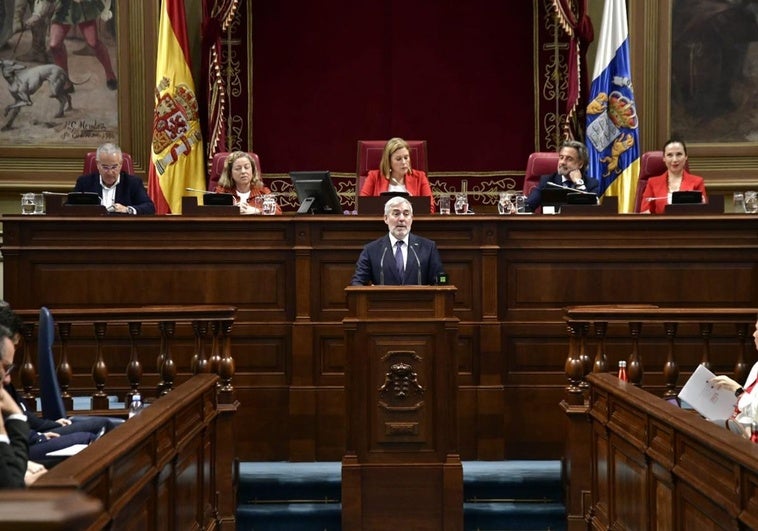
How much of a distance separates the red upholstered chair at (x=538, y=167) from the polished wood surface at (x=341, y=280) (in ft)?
5.61

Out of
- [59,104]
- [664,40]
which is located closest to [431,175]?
[664,40]

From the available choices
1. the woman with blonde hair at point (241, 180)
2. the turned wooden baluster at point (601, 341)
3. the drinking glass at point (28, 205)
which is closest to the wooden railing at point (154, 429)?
the drinking glass at point (28, 205)

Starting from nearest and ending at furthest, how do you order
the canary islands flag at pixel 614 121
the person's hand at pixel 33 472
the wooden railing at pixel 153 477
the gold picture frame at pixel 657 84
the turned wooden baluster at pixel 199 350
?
the wooden railing at pixel 153 477
the person's hand at pixel 33 472
the turned wooden baluster at pixel 199 350
the canary islands flag at pixel 614 121
the gold picture frame at pixel 657 84

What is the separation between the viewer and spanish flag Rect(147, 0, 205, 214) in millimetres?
9234

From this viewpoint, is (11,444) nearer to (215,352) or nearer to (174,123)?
(215,352)

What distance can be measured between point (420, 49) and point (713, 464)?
23.1ft

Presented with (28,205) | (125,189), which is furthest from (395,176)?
(28,205)

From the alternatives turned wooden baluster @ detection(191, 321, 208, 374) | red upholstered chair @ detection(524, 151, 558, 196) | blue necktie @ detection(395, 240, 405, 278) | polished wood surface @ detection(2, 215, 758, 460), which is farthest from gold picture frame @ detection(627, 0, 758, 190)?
turned wooden baluster @ detection(191, 321, 208, 374)

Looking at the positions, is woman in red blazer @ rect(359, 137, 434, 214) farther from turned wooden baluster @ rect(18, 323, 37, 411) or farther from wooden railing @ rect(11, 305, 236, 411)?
turned wooden baluster @ rect(18, 323, 37, 411)

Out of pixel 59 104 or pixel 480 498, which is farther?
pixel 59 104

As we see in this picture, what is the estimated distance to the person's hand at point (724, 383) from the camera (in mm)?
4601

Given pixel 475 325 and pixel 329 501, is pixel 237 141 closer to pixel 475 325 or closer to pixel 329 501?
pixel 475 325

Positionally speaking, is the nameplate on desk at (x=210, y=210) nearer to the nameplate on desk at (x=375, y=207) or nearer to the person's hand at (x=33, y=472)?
the nameplate on desk at (x=375, y=207)

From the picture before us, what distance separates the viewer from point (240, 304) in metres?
6.84
